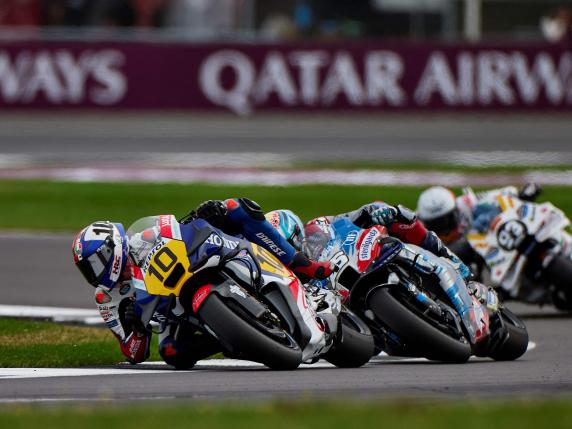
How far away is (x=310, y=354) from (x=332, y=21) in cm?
1757

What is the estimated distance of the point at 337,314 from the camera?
8.82 meters

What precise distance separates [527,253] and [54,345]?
4139 mm

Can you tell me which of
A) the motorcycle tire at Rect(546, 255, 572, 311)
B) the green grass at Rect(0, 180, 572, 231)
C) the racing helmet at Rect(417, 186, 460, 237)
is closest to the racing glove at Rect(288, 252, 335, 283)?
the racing helmet at Rect(417, 186, 460, 237)

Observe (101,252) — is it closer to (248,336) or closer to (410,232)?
(248,336)

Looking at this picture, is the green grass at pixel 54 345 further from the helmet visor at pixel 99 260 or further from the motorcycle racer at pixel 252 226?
the motorcycle racer at pixel 252 226

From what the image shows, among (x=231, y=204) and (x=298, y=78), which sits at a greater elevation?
(x=231, y=204)

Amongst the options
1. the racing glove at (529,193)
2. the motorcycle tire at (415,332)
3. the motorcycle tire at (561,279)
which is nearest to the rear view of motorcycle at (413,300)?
the motorcycle tire at (415,332)

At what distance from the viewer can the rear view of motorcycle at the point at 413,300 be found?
347 inches

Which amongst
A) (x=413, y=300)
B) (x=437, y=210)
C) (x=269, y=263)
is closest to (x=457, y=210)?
(x=437, y=210)

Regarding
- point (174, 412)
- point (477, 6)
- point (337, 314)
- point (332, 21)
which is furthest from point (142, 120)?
point (174, 412)

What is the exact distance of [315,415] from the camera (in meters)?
6.21

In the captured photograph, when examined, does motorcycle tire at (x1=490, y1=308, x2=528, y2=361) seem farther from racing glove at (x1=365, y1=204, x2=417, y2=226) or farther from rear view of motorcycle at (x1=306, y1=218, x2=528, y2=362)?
racing glove at (x1=365, y1=204, x2=417, y2=226)

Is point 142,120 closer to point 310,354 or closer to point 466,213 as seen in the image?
point 466,213

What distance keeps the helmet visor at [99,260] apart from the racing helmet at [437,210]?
10.6 ft
